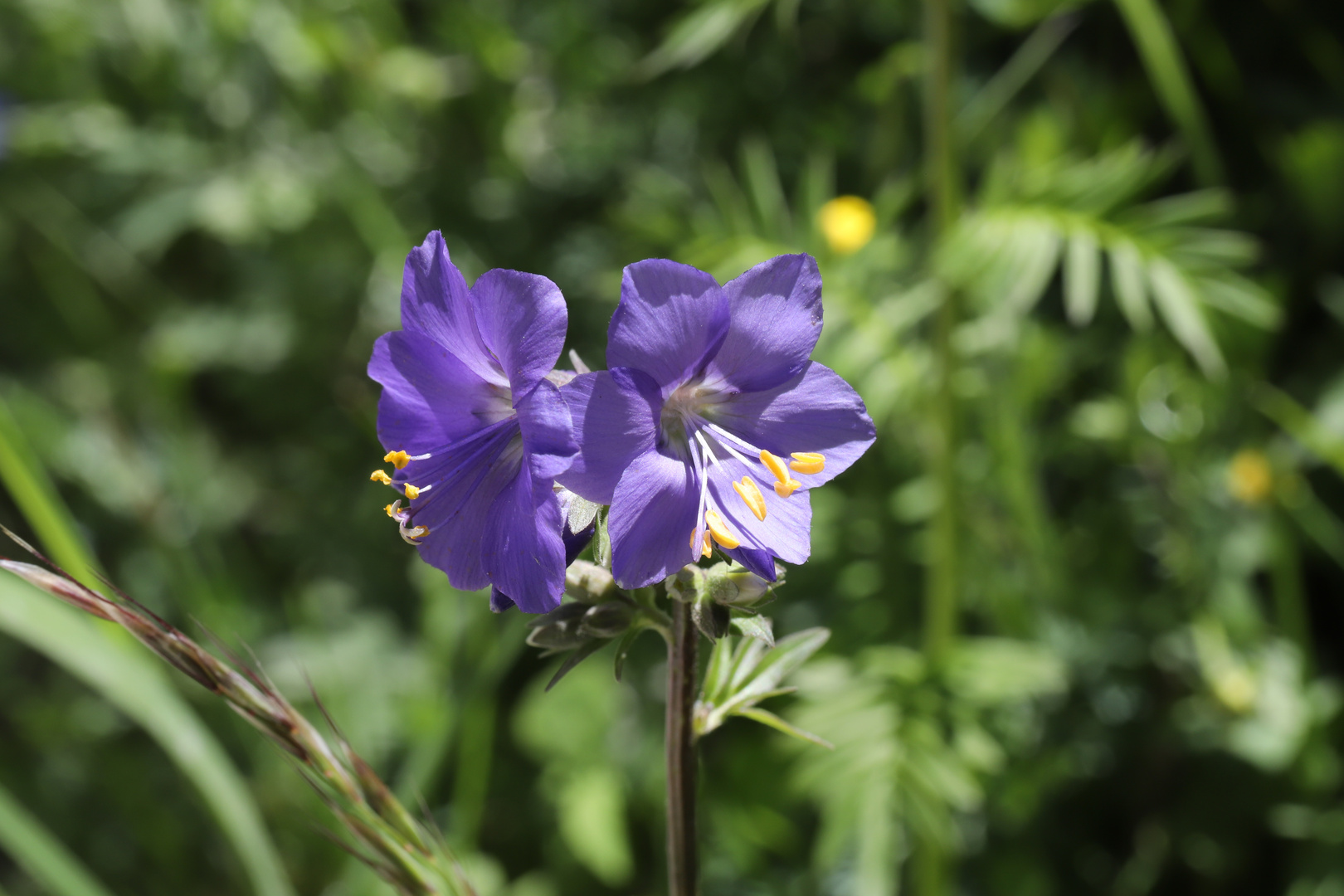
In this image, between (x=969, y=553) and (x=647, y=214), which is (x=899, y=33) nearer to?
(x=647, y=214)

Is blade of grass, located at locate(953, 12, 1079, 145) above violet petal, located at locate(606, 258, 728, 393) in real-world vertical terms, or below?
above

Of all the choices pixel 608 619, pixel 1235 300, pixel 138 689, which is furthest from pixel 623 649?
pixel 1235 300

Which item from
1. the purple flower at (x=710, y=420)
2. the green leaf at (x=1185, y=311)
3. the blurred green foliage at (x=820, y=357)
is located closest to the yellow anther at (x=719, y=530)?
the purple flower at (x=710, y=420)

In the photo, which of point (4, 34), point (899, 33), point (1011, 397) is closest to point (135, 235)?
point (4, 34)

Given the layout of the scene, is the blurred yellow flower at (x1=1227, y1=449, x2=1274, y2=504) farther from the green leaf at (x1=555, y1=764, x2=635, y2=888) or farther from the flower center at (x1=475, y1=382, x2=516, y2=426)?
the flower center at (x1=475, y1=382, x2=516, y2=426)

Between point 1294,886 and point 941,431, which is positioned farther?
point 1294,886

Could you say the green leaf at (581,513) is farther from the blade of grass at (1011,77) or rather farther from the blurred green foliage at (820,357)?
the blade of grass at (1011,77)

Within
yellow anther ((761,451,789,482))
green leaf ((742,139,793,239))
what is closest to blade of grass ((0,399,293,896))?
yellow anther ((761,451,789,482))
